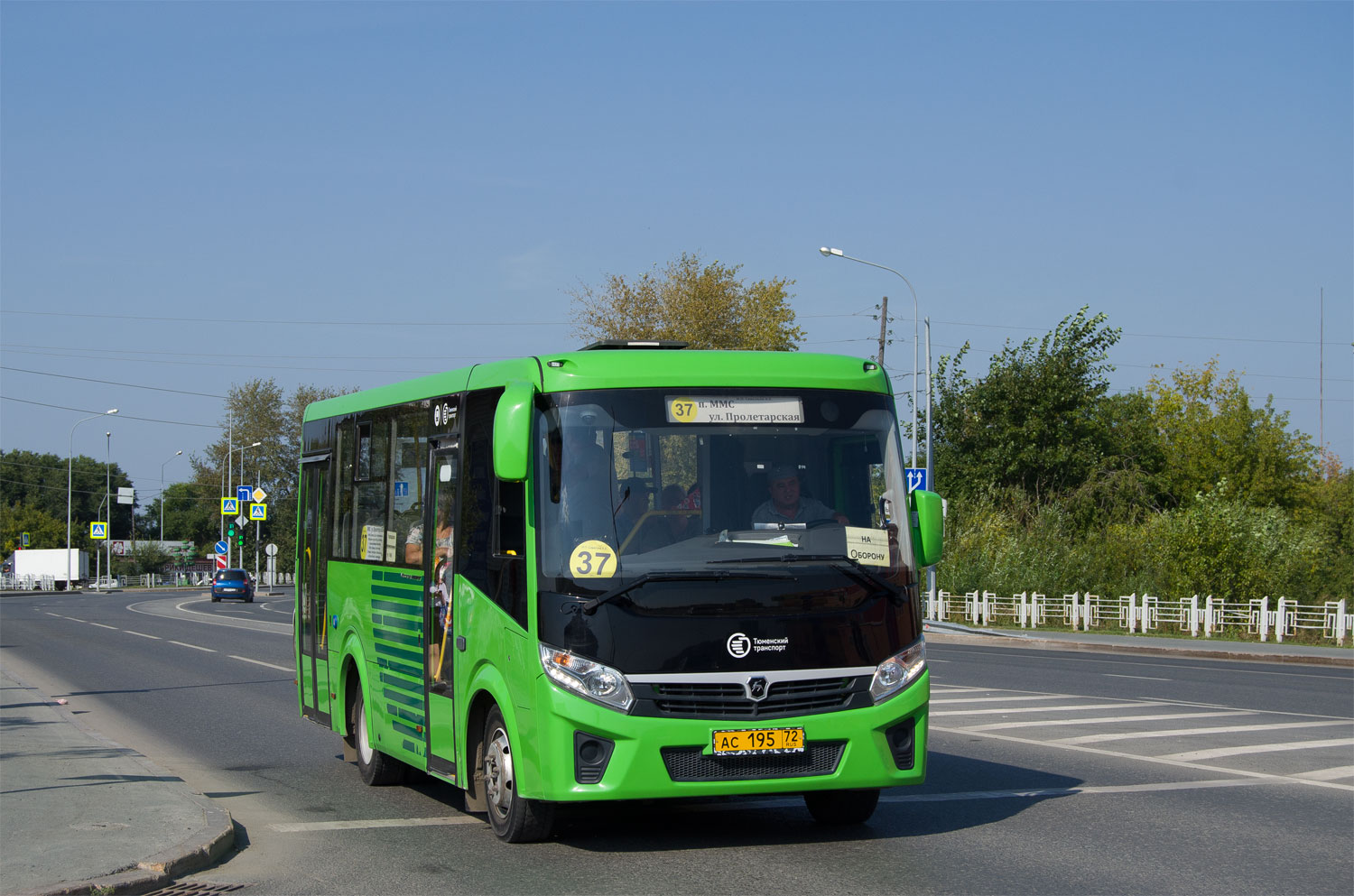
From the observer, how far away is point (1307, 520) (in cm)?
7044

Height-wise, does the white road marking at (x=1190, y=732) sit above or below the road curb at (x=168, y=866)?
below

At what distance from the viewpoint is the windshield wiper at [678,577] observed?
7391 millimetres

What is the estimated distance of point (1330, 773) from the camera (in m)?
11.0

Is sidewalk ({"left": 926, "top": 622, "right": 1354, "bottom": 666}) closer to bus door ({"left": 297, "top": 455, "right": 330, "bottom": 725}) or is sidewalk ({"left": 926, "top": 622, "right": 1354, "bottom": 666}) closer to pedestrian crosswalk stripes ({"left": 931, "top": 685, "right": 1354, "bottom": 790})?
pedestrian crosswalk stripes ({"left": 931, "top": 685, "right": 1354, "bottom": 790})

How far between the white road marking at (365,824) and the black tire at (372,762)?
126cm

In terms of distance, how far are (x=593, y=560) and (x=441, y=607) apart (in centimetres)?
165

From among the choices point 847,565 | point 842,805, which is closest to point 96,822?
point 842,805

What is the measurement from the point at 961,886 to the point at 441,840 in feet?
10.1

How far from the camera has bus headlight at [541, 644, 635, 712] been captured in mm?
7344

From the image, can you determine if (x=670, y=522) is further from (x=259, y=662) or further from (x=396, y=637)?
(x=259, y=662)

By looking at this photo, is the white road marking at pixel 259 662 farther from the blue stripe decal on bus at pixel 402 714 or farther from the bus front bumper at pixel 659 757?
the bus front bumper at pixel 659 757

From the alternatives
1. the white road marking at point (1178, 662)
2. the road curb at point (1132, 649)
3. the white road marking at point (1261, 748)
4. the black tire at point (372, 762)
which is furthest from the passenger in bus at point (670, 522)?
the road curb at point (1132, 649)

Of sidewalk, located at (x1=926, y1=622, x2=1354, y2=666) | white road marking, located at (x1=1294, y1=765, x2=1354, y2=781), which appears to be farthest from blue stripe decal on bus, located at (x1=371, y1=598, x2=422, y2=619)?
sidewalk, located at (x1=926, y1=622, x2=1354, y2=666)

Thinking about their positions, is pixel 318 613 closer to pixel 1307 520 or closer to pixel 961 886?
pixel 961 886
